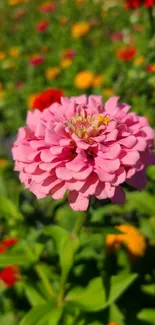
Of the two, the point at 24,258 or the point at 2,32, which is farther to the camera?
the point at 2,32

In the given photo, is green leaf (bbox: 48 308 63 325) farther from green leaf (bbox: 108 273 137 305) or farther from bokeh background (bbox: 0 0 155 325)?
green leaf (bbox: 108 273 137 305)

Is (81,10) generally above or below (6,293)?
above

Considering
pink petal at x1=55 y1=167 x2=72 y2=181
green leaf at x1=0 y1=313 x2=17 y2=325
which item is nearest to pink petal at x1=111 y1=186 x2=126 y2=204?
pink petal at x1=55 y1=167 x2=72 y2=181

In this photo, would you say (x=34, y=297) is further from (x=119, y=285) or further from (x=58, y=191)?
(x=58, y=191)

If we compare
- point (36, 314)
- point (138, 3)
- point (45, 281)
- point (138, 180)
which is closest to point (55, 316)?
point (36, 314)

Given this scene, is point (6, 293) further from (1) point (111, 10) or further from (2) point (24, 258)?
(1) point (111, 10)

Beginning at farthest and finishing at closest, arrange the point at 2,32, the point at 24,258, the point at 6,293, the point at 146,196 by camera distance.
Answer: the point at 2,32, the point at 6,293, the point at 146,196, the point at 24,258

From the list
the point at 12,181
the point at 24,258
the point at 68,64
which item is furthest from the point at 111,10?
the point at 24,258

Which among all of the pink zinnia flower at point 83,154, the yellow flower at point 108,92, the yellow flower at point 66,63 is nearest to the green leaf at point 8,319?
the pink zinnia flower at point 83,154
